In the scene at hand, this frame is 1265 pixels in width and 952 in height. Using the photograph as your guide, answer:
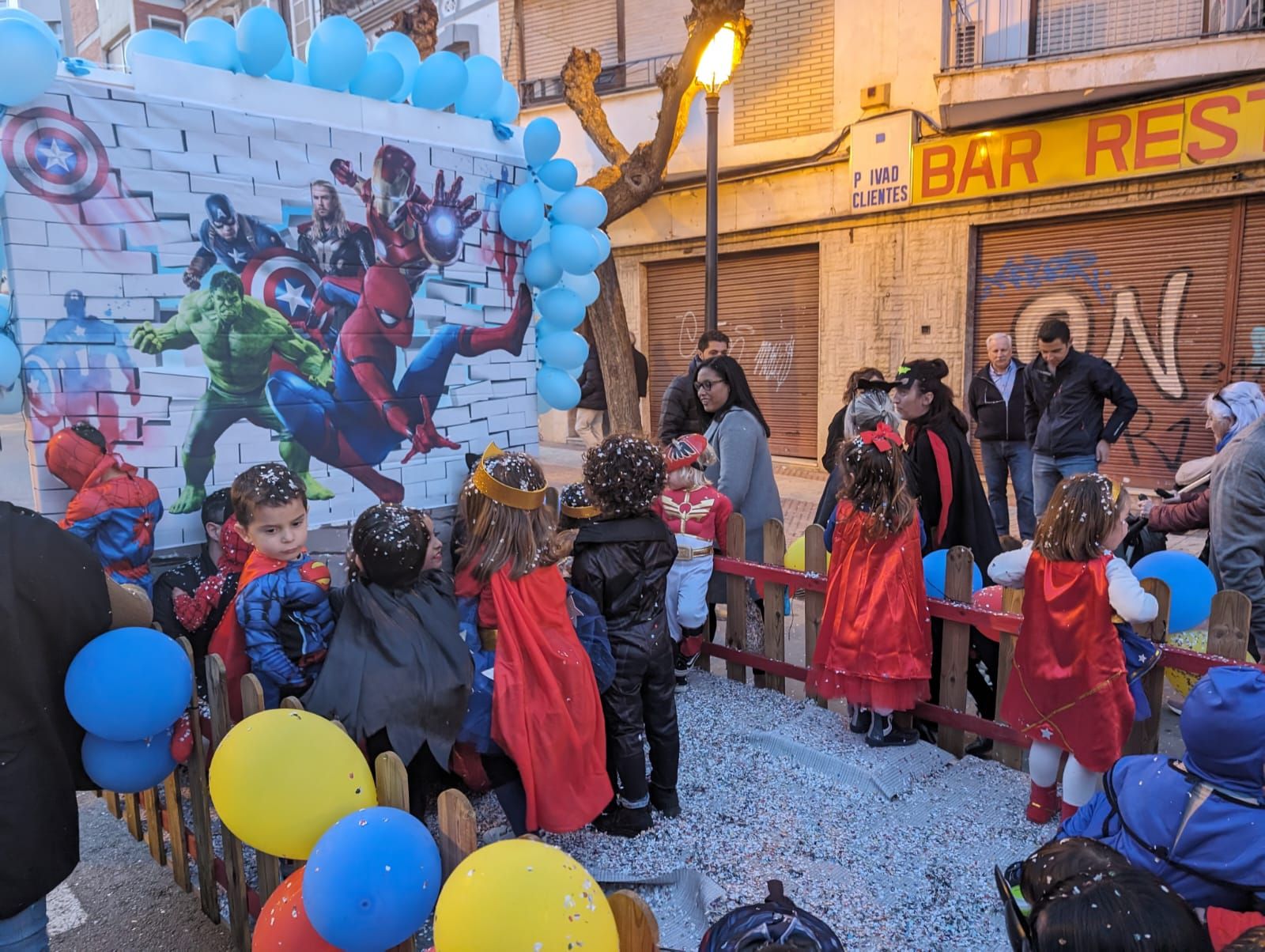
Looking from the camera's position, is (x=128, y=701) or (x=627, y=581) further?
(x=627, y=581)

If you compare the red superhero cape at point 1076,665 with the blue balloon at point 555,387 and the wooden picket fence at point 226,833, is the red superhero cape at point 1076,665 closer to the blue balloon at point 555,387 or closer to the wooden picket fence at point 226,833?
the wooden picket fence at point 226,833

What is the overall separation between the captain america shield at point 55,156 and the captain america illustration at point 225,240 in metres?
0.43

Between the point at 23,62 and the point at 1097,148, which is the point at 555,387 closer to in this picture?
the point at 23,62

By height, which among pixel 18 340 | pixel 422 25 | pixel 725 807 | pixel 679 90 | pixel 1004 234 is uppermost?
pixel 422 25

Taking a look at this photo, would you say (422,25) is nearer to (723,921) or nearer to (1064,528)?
(1064,528)

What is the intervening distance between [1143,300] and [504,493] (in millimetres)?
8275

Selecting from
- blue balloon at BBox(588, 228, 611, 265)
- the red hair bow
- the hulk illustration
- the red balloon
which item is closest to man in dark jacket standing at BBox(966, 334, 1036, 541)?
blue balloon at BBox(588, 228, 611, 265)

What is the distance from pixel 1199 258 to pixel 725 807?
7.98 meters

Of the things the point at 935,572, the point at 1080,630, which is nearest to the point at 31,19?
the point at 935,572

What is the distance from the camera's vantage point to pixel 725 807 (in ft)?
10.3

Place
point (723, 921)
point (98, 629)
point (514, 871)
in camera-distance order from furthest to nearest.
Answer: point (98, 629) → point (514, 871) → point (723, 921)

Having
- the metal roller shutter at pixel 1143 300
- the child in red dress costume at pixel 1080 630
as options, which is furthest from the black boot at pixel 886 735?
the metal roller shutter at pixel 1143 300

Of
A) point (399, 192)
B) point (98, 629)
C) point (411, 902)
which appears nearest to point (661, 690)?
point (411, 902)

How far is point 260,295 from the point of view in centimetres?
397
